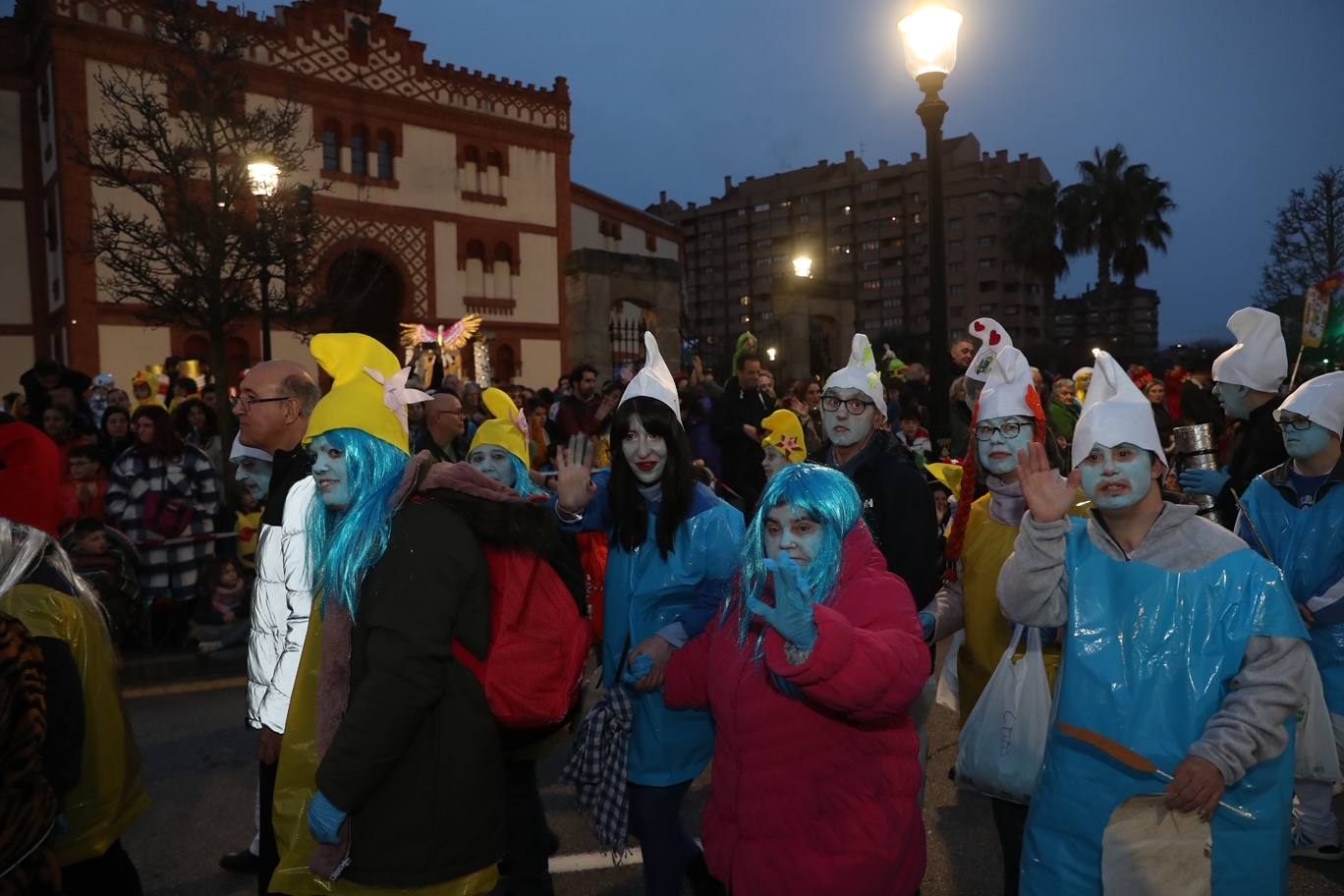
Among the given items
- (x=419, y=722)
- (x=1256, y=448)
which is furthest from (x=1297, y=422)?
(x=419, y=722)

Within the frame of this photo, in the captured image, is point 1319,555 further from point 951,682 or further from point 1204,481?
point 951,682

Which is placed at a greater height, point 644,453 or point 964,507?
point 644,453

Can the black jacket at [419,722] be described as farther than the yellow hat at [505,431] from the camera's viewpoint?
No

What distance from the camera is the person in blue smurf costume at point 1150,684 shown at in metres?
2.27

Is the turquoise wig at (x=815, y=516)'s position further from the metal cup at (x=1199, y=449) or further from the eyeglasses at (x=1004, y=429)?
the metal cup at (x=1199, y=449)

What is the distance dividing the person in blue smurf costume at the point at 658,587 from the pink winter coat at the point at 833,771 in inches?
24.6

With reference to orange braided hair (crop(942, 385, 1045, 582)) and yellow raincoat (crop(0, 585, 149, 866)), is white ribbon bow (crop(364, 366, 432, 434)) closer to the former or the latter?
yellow raincoat (crop(0, 585, 149, 866))

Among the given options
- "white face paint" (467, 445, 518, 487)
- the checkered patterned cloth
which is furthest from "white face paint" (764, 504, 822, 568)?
"white face paint" (467, 445, 518, 487)

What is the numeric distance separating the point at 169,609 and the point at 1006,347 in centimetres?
682

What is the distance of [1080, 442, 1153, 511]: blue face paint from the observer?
256 centimetres

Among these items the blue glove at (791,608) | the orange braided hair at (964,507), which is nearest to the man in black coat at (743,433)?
the orange braided hair at (964,507)

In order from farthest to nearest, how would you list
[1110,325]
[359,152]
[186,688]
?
[1110,325] < [359,152] < [186,688]

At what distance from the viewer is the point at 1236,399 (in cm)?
491

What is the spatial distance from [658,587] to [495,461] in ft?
6.57
